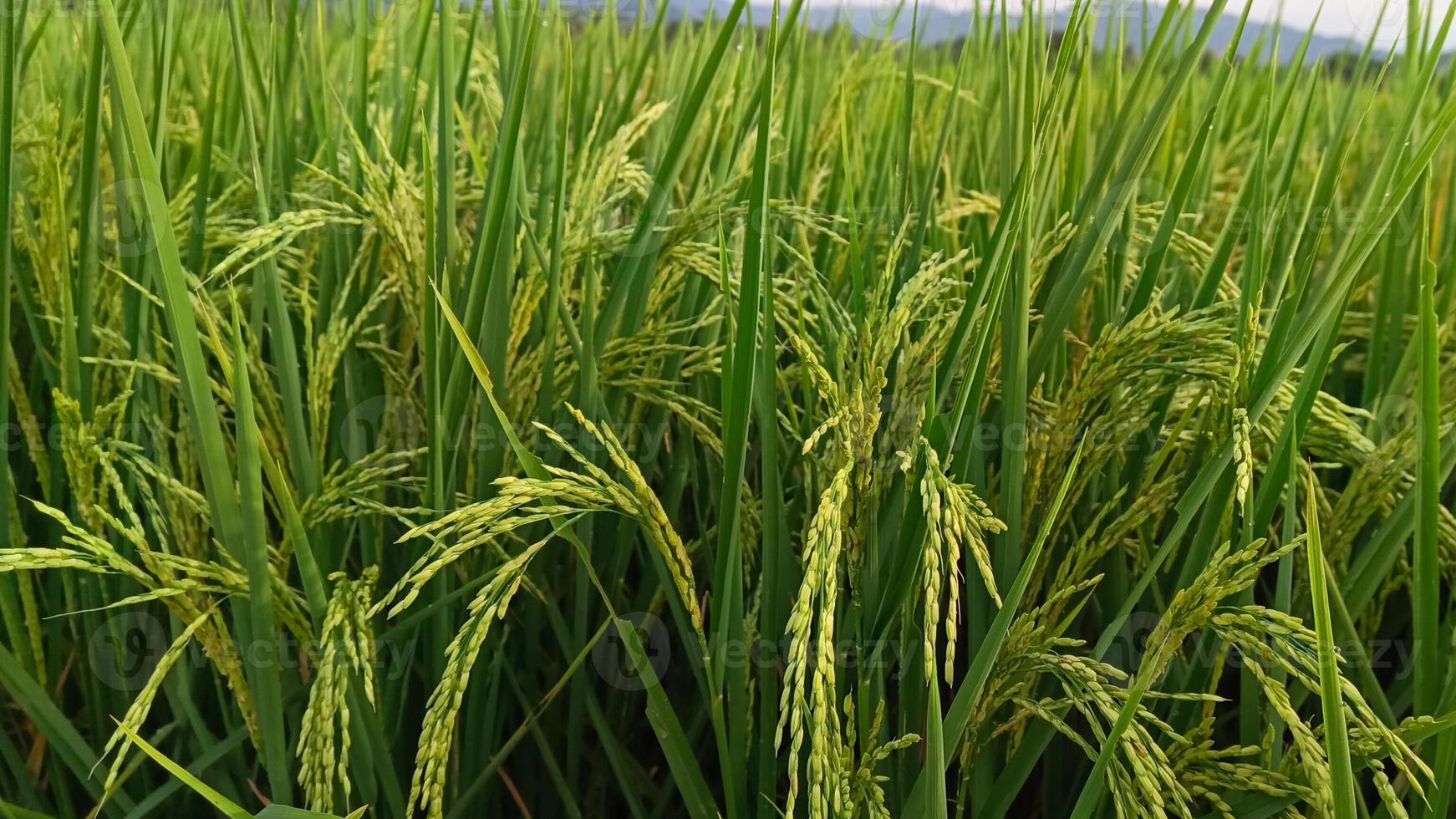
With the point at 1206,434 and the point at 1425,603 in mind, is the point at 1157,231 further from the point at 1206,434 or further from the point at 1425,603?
the point at 1425,603

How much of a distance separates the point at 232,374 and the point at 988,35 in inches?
41.9

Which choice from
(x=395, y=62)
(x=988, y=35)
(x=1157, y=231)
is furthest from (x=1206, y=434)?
(x=395, y=62)


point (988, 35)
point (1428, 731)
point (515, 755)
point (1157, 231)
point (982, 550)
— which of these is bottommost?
point (515, 755)

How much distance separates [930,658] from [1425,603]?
0.41 metres

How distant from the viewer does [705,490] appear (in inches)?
42.6

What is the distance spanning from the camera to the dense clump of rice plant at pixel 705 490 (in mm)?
634

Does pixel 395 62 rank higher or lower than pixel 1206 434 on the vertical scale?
higher

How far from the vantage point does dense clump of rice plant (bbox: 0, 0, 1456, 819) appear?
2.08ft

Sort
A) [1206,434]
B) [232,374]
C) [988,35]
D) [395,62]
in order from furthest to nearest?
1. [395,62]
2. [988,35]
3. [1206,434]
4. [232,374]

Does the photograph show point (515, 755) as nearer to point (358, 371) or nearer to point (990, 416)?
point (358, 371)

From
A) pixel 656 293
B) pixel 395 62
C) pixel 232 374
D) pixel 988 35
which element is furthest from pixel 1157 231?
pixel 395 62

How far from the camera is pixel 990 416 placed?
37.3 inches

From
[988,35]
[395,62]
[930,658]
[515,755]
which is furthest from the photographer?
[395,62]

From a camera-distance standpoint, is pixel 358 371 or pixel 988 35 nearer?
pixel 358 371
